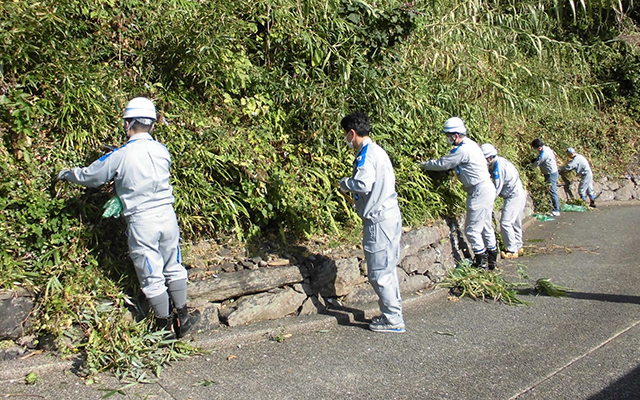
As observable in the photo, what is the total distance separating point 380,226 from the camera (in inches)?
191

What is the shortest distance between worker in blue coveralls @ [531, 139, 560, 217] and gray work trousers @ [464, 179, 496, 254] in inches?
189

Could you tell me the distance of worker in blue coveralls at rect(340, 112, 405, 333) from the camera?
4832 millimetres

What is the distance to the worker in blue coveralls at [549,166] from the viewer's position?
36.5 ft

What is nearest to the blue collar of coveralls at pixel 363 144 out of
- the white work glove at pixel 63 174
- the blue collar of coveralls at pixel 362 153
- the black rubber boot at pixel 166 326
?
the blue collar of coveralls at pixel 362 153

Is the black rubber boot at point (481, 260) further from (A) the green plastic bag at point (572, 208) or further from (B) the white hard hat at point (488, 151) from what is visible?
(A) the green plastic bag at point (572, 208)

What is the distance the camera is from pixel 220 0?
6.11 m

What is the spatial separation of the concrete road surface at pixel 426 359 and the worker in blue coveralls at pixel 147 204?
19.3 inches

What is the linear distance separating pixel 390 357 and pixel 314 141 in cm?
271

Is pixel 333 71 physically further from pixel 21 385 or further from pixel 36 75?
pixel 21 385

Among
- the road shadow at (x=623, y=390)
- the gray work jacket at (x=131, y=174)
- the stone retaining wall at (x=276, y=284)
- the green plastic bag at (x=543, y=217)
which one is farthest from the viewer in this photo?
the green plastic bag at (x=543, y=217)

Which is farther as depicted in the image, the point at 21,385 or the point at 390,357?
the point at 390,357

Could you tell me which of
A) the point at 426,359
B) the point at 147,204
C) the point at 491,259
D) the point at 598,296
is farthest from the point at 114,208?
the point at 598,296

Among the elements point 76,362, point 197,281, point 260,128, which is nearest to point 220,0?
point 260,128

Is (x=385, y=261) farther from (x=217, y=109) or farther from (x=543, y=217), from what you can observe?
(x=543, y=217)
